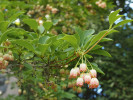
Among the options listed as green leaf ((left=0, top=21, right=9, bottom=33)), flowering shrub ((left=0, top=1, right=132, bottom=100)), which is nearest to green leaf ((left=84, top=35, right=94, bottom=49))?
flowering shrub ((left=0, top=1, right=132, bottom=100))

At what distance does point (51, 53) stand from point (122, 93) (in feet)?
12.7

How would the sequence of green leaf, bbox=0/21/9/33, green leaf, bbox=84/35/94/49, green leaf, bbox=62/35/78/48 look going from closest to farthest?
1. green leaf, bbox=62/35/78/48
2. green leaf, bbox=84/35/94/49
3. green leaf, bbox=0/21/9/33

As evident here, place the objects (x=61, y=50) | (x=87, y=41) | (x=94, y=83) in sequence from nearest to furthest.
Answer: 1. (x=94, y=83)
2. (x=87, y=41)
3. (x=61, y=50)

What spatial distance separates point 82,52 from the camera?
1.01 metres

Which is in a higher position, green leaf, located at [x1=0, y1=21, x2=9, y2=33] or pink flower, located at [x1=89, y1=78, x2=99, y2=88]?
green leaf, located at [x1=0, y1=21, x2=9, y2=33]

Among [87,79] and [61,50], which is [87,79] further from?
Result: [61,50]

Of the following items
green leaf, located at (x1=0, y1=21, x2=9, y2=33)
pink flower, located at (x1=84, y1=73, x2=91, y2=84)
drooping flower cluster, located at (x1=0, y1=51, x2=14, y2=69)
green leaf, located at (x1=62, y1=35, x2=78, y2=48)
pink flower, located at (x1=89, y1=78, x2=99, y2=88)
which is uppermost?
green leaf, located at (x1=0, y1=21, x2=9, y2=33)

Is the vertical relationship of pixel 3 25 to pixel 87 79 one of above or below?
above

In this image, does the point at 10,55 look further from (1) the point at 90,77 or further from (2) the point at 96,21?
(2) the point at 96,21

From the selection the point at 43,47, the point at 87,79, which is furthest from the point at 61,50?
the point at 87,79

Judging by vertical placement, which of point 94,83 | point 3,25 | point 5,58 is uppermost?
point 3,25

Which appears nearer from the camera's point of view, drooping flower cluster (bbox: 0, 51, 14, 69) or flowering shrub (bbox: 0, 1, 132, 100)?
flowering shrub (bbox: 0, 1, 132, 100)

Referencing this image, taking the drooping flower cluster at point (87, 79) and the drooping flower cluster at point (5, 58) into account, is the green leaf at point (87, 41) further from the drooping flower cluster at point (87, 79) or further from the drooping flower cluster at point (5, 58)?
the drooping flower cluster at point (5, 58)

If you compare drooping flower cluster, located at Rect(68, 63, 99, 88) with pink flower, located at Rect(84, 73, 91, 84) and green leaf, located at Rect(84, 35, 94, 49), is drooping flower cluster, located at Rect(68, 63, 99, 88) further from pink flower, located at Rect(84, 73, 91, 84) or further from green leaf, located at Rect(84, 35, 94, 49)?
green leaf, located at Rect(84, 35, 94, 49)
